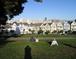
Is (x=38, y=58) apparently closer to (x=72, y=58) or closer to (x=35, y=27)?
(x=72, y=58)

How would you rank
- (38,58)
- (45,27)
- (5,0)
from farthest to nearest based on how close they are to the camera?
(45,27) → (5,0) → (38,58)

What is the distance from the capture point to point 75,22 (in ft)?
603

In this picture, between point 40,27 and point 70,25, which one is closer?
point 70,25

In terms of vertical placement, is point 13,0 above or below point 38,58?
above

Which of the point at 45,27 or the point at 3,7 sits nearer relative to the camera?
the point at 3,7

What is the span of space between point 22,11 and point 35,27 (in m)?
133

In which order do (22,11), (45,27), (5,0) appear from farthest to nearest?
(45,27)
(22,11)
(5,0)

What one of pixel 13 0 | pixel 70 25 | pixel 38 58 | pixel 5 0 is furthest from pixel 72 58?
pixel 70 25

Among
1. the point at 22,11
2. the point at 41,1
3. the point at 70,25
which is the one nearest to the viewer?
the point at 41,1

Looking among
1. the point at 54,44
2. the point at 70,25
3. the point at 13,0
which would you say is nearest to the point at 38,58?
the point at 13,0

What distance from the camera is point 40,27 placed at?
17925 centimetres

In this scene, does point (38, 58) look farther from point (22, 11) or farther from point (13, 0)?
point (22, 11)

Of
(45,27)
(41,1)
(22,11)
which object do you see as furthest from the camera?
(45,27)

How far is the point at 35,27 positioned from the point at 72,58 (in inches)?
6279
